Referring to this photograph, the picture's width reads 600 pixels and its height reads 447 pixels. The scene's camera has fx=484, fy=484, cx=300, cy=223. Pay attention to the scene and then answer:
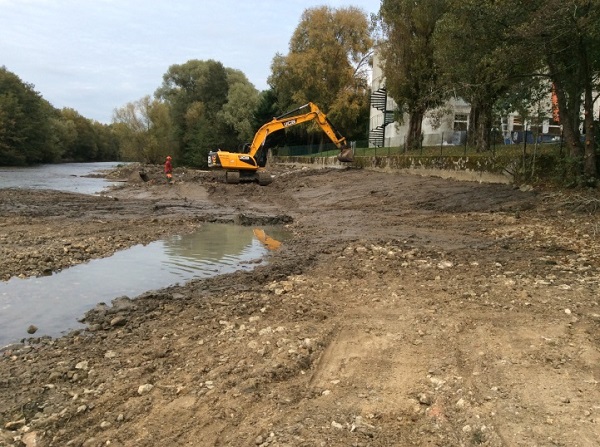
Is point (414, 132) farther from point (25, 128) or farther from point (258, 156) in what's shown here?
point (25, 128)

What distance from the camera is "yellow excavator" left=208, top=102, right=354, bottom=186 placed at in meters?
26.5

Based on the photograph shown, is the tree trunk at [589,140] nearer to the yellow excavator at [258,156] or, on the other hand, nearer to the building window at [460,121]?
the yellow excavator at [258,156]

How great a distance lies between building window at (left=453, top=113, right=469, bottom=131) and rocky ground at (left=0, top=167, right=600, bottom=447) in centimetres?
2530

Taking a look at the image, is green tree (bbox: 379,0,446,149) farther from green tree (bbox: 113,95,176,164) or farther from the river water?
green tree (bbox: 113,95,176,164)

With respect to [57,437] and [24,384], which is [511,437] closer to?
[57,437]

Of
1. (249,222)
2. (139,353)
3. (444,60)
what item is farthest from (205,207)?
(139,353)

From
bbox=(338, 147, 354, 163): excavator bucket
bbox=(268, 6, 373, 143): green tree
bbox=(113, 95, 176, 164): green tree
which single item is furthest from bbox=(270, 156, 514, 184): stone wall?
bbox=(113, 95, 176, 164): green tree

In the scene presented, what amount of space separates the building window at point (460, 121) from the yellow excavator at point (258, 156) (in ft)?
36.7

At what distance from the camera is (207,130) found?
70188 mm

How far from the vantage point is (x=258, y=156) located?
2761cm

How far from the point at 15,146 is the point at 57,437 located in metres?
78.8

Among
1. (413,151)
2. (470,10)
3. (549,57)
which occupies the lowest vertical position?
(413,151)

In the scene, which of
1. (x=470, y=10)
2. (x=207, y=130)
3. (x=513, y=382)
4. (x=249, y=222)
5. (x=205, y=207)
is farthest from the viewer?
(x=207, y=130)

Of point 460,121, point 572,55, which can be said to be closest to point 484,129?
point 572,55
